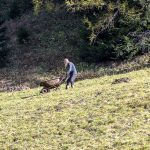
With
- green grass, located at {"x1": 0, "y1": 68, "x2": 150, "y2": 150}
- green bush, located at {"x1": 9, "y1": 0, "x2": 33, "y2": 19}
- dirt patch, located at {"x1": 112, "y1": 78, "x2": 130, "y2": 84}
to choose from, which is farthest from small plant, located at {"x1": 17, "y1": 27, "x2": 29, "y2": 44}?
green grass, located at {"x1": 0, "y1": 68, "x2": 150, "y2": 150}

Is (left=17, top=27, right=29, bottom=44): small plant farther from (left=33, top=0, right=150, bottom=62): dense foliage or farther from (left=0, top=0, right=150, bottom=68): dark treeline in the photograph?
(left=33, top=0, right=150, bottom=62): dense foliage

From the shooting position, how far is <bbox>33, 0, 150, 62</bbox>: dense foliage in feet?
109

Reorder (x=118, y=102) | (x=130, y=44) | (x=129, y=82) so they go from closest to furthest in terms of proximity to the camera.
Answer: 1. (x=118, y=102)
2. (x=129, y=82)
3. (x=130, y=44)

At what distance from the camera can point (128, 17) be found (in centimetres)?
3366

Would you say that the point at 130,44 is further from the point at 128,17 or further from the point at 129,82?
the point at 129,82

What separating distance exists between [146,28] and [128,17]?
1.70m

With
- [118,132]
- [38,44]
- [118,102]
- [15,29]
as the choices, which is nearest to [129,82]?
[118,102]

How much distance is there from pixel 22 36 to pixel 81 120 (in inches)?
1069

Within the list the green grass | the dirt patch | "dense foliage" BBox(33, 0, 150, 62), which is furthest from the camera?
"dense foliage" BBox(33, 0, 150, 62)

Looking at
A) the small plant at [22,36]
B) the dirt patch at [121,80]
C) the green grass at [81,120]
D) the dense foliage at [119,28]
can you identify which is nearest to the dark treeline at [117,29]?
the dense foliage at [119,28]

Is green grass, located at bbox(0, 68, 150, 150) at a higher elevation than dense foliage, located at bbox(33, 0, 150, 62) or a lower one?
lower

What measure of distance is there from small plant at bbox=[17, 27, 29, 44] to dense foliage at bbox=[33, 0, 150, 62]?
978 centimetres

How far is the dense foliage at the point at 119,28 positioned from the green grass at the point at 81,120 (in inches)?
427

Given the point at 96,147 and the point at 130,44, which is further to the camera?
the point at 130,44
